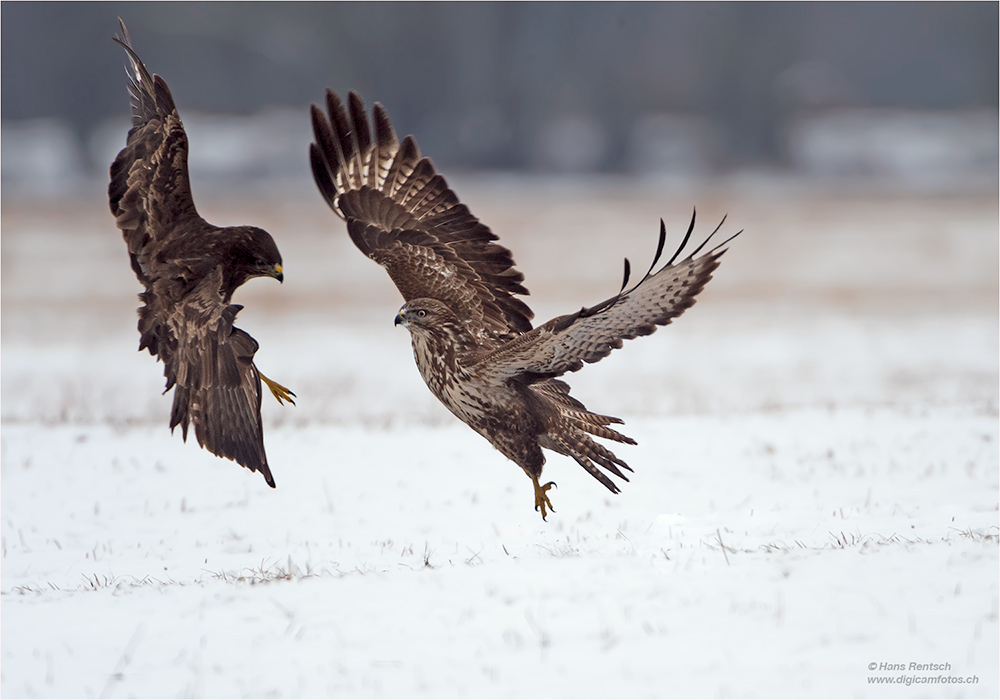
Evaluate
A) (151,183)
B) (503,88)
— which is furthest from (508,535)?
(503,88)

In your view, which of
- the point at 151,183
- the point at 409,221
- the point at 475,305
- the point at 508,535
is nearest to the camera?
the point at 151,183

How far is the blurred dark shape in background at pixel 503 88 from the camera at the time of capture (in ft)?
127

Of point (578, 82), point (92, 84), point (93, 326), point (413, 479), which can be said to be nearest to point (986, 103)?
point (578, 82)

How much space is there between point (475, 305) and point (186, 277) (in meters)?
1.61

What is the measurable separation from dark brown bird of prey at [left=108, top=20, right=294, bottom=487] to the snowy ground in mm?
1129

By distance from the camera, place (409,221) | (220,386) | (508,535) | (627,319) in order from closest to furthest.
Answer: (627,319) < (220,386) < (409,221) < (508,535)

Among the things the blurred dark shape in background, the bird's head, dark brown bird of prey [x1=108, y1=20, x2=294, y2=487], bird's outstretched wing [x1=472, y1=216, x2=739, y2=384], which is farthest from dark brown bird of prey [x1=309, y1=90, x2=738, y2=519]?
the blurred dark shape in background

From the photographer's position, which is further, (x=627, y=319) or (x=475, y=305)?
(x=475, y=305)

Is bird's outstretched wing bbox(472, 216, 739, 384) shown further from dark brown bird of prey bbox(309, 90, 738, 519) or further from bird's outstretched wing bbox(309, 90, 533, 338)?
bird's outstretched wing bbox(309, 90, 533, 338)

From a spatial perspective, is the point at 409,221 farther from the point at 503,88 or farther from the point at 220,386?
the point at 503,88

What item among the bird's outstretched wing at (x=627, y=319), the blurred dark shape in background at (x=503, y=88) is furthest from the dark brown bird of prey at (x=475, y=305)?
the blurred dark shape in background at (x=503, y=88)

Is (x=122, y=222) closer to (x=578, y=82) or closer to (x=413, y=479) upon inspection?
(x=413, y=479)

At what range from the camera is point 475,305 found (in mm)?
5562

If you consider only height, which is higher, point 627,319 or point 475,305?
point 475,305
